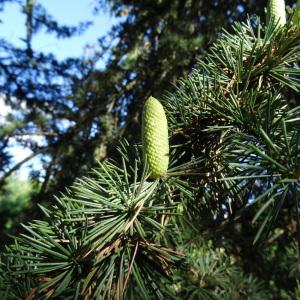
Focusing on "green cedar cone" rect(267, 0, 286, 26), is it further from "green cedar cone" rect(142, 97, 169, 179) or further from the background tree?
the background tree

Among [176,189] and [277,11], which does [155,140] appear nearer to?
[176,189]

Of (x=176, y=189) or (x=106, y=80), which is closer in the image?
(x=176, y=189)

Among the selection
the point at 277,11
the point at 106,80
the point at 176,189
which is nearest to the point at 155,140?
the point at 176,189

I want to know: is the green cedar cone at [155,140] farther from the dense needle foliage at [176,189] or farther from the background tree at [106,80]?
the background tree at [106,80]

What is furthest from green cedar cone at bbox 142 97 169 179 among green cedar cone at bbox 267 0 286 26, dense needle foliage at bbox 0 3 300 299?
green cedar cone at bbox 267 0 286 26

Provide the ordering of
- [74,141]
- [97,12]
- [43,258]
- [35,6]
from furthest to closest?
[35,6]
[97,12]
[74,141]
[43,258]

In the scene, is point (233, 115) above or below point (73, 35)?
below

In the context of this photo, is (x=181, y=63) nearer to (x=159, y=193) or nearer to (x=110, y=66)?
(x=110, y=66)

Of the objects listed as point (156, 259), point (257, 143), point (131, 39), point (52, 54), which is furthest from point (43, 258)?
point (52, 54)

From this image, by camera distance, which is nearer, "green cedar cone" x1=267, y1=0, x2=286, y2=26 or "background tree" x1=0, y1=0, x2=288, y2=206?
"green cedar cone" x1=267, y1=0, x2=286, y2=26
